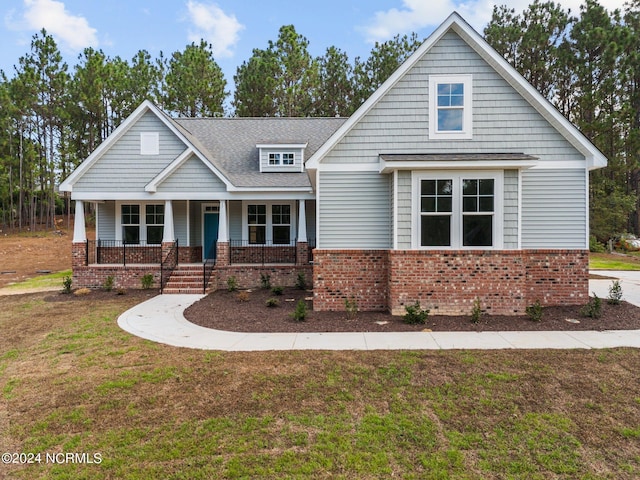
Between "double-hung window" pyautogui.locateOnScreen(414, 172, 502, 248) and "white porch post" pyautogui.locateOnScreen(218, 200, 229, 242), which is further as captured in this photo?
"white porch post" pyautogui.locateOnScreen(218, 200, 229, 242)

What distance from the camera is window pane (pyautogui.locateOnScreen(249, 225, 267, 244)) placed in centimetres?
1540

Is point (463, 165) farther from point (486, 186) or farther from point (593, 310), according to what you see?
point (593, 310)

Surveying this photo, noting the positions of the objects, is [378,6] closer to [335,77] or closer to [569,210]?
[569,210]

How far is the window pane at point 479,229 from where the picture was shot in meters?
8.61

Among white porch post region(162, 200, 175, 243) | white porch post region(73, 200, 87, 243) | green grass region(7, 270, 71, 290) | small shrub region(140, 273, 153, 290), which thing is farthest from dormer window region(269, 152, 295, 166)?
green grass region(7, 270, 71, 290)

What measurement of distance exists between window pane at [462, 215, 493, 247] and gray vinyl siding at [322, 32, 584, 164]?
1.83 meters

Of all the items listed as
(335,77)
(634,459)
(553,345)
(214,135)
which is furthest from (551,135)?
(335,77)

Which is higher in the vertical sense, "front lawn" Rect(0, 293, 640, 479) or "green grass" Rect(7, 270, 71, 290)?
"front lawn" Rect(0, 293, 640, 479)

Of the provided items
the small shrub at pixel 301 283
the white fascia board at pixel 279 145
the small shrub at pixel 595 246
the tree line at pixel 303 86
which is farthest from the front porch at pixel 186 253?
the small shrub at pixel 595 246

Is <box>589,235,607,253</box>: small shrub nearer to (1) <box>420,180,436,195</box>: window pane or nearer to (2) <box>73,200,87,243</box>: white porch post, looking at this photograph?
(1) <box>420,180,436,195</box>: window pane

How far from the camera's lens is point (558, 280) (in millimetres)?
9328

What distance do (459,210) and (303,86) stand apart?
23139 millimetres

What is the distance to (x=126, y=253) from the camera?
14.8 metres

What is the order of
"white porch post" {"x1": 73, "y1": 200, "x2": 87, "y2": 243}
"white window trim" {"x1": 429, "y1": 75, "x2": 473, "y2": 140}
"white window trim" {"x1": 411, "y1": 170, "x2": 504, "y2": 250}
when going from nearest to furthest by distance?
"white window trim" {"x1": 411, "y1": 170, "x2": 504, "y2": 250} < "white window trim" {"x1": 429, "y1": 75, "x2": 473, "y2": 140} < "white porch post" {"x1": 73, "y1": 200, "x2": 87, "y2": 243}
